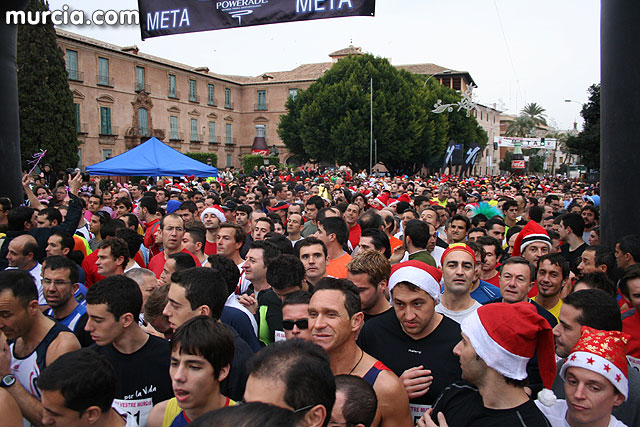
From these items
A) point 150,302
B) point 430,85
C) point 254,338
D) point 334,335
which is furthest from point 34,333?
point 430,85

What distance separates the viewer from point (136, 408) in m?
2.94

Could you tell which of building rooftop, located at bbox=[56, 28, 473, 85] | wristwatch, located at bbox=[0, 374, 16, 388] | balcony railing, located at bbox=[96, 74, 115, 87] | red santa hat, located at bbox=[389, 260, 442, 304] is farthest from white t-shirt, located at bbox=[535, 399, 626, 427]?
balcony railing, located at bbox=[96, 74, 115, 87]

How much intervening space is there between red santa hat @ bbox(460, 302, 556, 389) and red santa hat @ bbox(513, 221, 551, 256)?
12.5 feet

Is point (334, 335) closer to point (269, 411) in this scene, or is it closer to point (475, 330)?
point (475, 330)

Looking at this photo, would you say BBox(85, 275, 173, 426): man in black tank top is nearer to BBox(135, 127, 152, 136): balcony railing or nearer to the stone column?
the stone column

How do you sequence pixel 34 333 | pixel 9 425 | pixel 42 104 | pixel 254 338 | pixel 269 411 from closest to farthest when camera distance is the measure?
pixel 269 411 < pixel 9 425 < pixel 34 333 < pixel 254 338 < pixel 42 104

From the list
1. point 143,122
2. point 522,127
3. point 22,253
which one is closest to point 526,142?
point 143,122

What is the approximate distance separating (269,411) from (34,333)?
8.10 ft

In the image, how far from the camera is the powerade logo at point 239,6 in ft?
22.5

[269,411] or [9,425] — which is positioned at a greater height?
[269,411]

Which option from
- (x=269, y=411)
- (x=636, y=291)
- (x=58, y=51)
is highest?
(x=58, y=51)

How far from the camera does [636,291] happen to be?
13.0 feet

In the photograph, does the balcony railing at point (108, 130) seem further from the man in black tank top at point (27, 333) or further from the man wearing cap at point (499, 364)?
the man wearing cap at point (499, 364)

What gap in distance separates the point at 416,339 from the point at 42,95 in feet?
110
